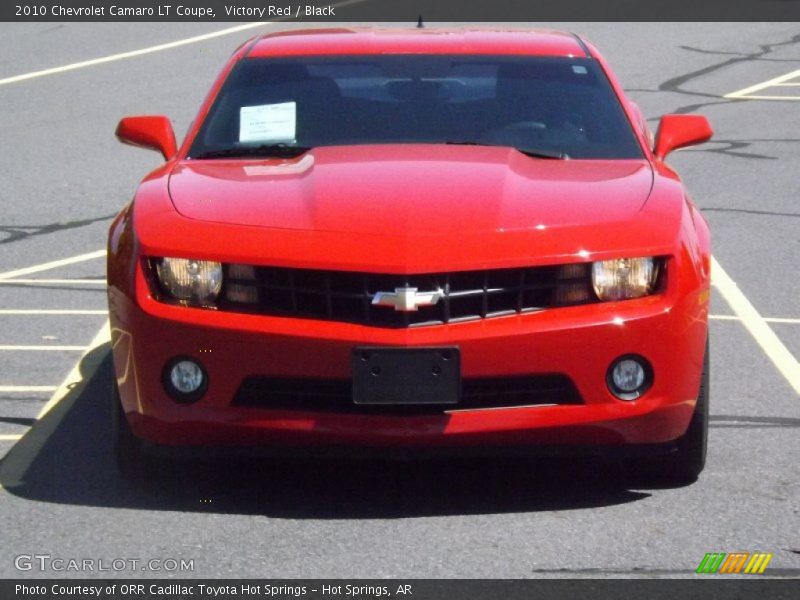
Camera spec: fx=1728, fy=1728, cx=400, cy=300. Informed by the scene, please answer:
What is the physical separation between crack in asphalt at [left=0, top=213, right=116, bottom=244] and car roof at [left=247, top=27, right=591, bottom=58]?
377 cm

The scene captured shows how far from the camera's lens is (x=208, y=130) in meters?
6.64

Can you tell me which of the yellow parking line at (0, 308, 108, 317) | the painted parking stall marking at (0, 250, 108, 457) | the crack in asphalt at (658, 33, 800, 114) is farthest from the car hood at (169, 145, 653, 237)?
the crack in asphalt at (658, 33, 800, 114)

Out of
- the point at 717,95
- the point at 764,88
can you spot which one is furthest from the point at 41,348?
the point at 764,88

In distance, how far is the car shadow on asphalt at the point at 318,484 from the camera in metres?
5.46

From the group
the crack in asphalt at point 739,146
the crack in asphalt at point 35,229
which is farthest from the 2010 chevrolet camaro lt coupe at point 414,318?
the crack in asphalt at point 739,146

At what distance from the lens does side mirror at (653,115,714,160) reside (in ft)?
22.1

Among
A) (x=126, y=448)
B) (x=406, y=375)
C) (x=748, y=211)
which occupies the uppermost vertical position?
(x=406, y=375)

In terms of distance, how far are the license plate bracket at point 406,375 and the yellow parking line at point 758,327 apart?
2.38 metres

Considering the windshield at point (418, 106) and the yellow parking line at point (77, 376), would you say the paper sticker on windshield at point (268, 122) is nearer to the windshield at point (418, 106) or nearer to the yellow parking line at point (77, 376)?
the windshield at point (418, 106)

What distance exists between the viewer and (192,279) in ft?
17.5

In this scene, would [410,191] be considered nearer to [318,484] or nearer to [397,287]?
[397,287]

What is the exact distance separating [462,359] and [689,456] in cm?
95

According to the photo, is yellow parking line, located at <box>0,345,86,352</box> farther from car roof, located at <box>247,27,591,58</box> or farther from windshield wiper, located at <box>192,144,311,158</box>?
windshield wiper, located at <box>192,144,311,158</box>
